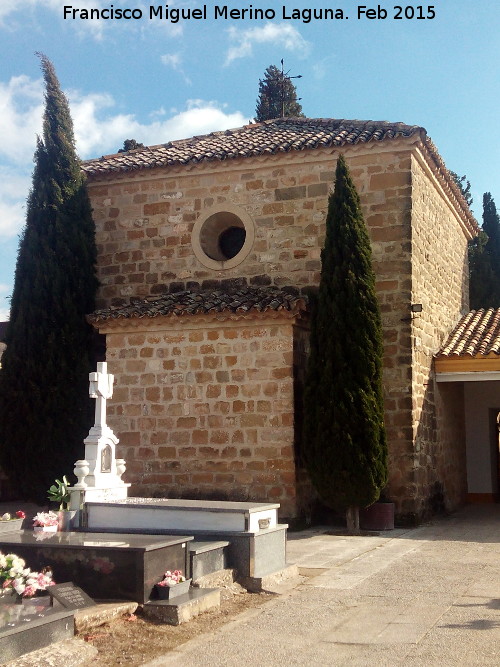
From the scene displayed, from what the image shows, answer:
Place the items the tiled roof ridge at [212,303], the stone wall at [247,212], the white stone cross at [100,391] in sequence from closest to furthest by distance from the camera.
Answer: the white stone cross at [100,391] < the tiled roof ridge at [212,303] < the stone wall at [247,212]

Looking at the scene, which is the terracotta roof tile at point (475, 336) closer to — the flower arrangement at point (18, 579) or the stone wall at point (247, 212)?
the stone wall at point (247, 212)

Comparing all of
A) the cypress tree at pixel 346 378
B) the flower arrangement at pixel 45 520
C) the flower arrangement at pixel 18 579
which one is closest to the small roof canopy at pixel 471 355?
the cypress tree at pixel 346 378

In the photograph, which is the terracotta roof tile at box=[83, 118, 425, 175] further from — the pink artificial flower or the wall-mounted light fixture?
the pink artificial flower

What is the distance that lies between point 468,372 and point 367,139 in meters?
4.13

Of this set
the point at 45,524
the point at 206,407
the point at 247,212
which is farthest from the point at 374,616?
the point at 247,212

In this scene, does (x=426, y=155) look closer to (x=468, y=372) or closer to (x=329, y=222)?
(x=329, y=222)

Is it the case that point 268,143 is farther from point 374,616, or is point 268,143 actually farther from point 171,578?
point 374,616

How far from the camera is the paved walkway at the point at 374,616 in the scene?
16.5 ft

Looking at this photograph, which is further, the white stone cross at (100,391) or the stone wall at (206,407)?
the stone wall at (206,407)

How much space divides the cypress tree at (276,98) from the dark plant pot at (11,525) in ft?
78.8

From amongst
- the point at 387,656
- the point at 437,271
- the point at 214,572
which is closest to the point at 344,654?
the point at 387,656

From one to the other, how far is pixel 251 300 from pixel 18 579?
682cm

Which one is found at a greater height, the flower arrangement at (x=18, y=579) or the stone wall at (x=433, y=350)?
the stone wall at (x=433, y=350)

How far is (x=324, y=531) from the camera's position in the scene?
1091 cm
